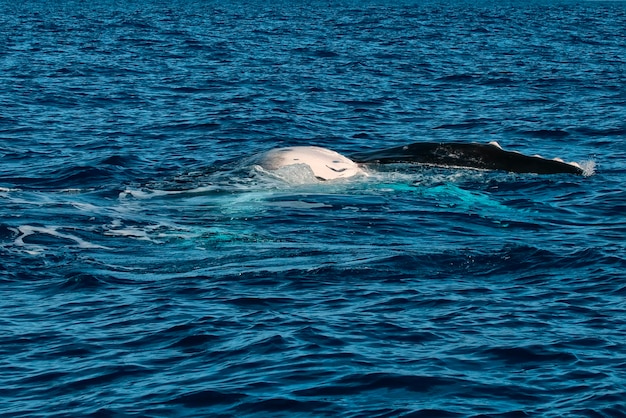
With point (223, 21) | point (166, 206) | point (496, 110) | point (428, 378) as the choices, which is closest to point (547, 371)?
point (428, 378)

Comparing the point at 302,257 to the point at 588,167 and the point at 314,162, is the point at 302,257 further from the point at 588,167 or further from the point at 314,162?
the point at 588,167

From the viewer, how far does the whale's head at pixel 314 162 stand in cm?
1973

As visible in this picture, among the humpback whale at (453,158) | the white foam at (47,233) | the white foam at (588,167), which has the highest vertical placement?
the white foam at (47,233)

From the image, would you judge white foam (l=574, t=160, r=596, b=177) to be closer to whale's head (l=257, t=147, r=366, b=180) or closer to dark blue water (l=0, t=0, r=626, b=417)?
dark blue water (l=0, t=0, r=626, b=417)

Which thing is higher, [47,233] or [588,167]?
[47,233]

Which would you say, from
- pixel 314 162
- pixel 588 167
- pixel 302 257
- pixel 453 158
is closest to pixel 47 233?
pixel 302 257

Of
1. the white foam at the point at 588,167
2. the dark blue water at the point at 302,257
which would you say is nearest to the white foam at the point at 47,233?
the dark blue water at the point at 302,257

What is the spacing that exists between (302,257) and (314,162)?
16.2 ft

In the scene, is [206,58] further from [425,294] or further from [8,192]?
[425,294]

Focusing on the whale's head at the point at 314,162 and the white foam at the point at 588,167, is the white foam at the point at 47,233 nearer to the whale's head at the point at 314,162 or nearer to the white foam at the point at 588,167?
the whale's head at the point at 314,162

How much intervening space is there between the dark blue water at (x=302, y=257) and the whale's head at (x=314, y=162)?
414 mm

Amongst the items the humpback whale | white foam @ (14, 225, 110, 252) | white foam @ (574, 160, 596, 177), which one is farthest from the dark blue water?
the humpback whale

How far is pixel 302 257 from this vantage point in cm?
1516

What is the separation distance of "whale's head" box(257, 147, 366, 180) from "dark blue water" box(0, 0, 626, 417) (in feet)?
1.36
